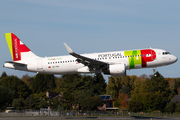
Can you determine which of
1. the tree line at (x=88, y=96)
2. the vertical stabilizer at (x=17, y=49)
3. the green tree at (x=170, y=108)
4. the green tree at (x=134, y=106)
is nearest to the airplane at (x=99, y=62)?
the vertical stabilizer at (x=17, y=49)

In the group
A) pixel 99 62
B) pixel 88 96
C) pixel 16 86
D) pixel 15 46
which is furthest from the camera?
pixel 16 86

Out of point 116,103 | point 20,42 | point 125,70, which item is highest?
point 20,42

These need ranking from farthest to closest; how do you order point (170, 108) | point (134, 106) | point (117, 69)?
point (134, 106) → point (170, 108) → point (117, 69)

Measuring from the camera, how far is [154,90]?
124m

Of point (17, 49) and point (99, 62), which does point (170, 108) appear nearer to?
point (99, 62)

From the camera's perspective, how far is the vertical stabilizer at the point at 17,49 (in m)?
56.7

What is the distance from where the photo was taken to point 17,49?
5759 cm

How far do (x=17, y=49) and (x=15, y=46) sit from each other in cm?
84

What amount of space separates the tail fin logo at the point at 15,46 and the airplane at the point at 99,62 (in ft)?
8.02

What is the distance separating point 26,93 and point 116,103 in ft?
136

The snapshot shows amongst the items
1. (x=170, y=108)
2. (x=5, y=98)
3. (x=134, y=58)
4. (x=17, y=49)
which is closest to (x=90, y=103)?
(x=170, y=108)

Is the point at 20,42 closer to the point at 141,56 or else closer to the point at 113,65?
the point at 113,65

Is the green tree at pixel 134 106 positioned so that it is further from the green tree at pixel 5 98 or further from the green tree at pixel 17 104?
the green tree at pixel 5 98

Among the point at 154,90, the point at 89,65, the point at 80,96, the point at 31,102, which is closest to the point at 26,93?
the point at 31,102
